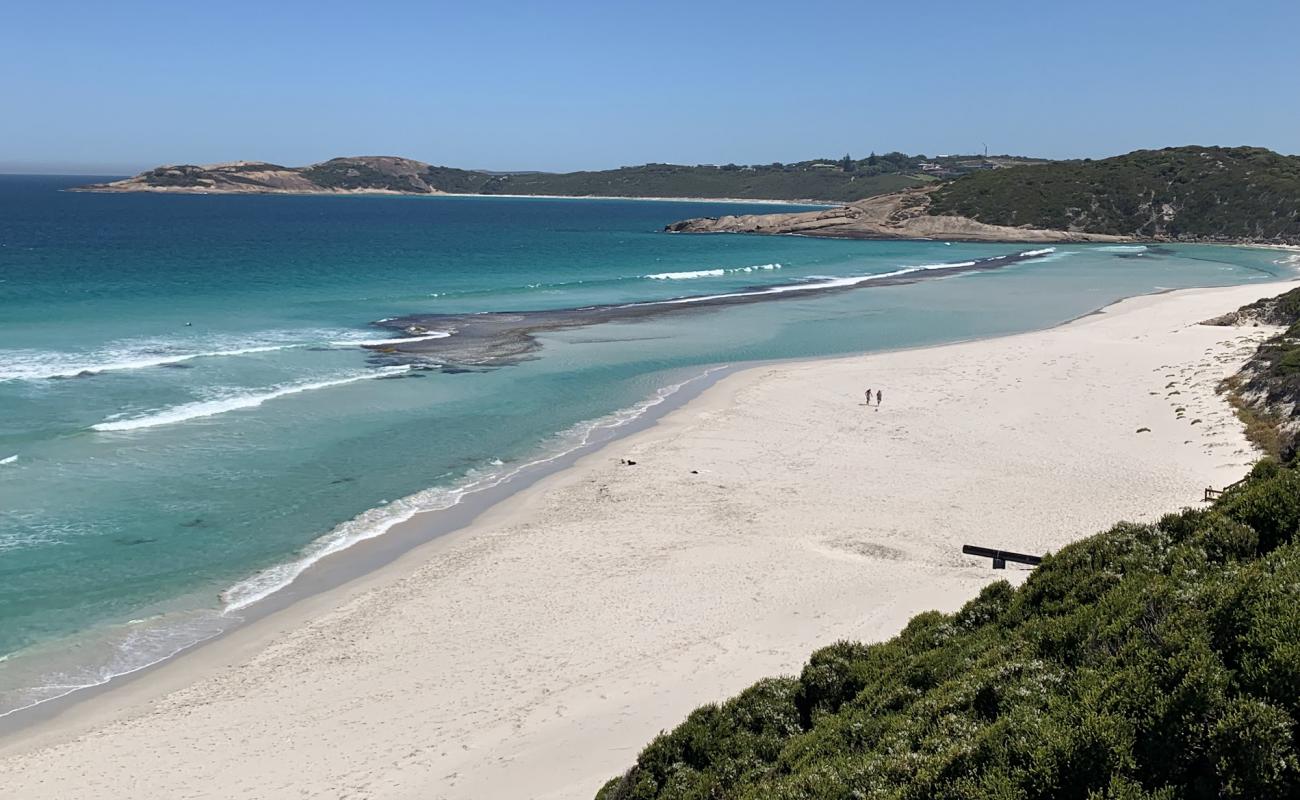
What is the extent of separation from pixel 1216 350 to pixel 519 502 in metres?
29.0

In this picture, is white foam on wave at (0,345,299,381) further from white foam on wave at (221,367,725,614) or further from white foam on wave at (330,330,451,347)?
white foam on wave at (221,367,725,614)

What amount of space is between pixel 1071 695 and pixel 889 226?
11849 cm

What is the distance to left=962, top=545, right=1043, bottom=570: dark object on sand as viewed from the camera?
15.8 metres

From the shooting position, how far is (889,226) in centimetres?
11994

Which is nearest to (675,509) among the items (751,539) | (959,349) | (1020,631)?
(751,539)

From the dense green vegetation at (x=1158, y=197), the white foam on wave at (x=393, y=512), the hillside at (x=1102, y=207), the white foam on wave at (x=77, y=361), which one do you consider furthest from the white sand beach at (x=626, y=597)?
the dense green vegetation at (x=1158, y=197)

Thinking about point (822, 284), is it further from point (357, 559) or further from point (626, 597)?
point (626, 597)

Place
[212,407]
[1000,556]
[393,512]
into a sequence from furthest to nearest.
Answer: [212,407], [393,512], [1000,556]

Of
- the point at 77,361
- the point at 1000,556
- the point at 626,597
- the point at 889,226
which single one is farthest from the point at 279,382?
the point at 889,226

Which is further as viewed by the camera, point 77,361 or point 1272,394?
point 77,361

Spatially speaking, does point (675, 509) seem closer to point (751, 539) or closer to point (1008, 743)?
point (751, 539)

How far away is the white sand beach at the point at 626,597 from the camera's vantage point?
447 inches

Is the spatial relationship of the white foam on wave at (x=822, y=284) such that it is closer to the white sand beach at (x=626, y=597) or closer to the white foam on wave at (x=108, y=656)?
the white sand beach at (x=626, y=597)

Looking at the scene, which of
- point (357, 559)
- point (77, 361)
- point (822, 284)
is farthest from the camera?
point (822, 284)
